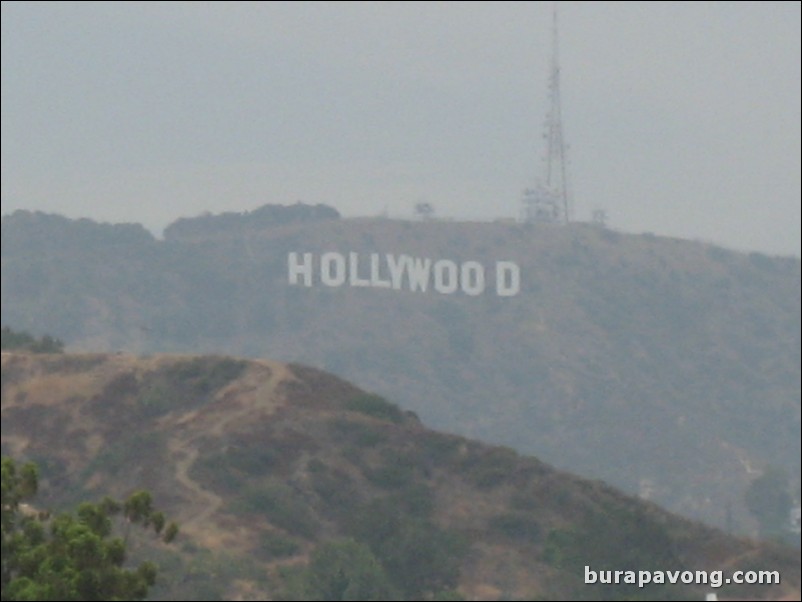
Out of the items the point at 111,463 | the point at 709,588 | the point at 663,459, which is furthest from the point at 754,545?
the point at 663,459

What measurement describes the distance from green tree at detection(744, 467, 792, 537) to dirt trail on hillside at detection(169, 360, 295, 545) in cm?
8309

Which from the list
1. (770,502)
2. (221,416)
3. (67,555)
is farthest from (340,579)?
(770,502)

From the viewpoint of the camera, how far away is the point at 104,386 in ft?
292

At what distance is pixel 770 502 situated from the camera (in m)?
A: 163

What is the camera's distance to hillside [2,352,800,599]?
6500 centimetres

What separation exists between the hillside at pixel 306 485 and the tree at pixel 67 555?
38815 mm

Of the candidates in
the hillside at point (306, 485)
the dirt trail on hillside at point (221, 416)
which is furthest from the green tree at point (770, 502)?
the dirt trail on hillside at point (221, 416)

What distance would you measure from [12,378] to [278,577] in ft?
108

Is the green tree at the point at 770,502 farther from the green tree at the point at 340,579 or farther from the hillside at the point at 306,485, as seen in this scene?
the green tree at the point at 340,579

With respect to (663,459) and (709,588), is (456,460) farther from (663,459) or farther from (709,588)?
(663,459)

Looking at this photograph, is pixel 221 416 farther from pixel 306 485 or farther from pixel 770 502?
pixel 770 502

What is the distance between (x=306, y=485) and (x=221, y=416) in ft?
33.3

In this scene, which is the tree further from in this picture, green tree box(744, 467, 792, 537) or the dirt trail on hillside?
green tree box(744, 467, 792, 537)

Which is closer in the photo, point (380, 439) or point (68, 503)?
point (68, 503)
